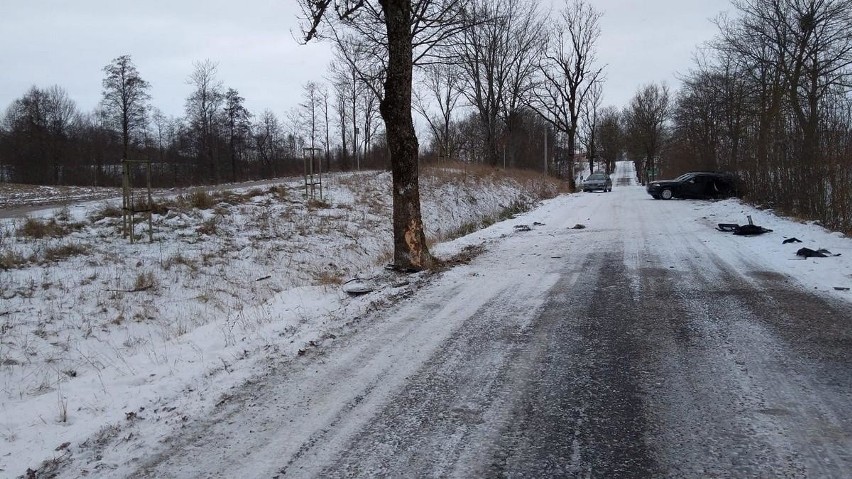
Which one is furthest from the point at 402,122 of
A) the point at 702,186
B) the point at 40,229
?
the point at 702,186

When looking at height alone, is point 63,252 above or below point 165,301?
above

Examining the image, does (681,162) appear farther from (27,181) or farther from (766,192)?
(27,181)

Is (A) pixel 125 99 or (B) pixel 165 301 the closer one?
(B) pixel 165 301

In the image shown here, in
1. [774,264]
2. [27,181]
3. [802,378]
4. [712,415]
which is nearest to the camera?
[712,415]

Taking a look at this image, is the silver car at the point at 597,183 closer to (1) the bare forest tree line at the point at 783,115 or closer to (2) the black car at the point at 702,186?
(1) the bare forest tree line at the point at 783,115

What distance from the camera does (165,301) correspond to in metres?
9.94

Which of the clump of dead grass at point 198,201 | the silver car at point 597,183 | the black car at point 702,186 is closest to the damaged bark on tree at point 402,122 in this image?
the clump of dead grass at point 198,201

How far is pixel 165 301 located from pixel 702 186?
81.0 ft

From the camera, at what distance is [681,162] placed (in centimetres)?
4444

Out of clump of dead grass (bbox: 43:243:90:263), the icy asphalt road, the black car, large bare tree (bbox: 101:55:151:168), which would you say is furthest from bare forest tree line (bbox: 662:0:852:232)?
large bare tree (bbox: 101:55:151:168)

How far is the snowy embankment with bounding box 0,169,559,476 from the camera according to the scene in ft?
13.5

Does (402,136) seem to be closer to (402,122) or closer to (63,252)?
(402,122)

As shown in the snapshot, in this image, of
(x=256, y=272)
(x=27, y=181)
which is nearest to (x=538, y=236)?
(x=256, y=272)

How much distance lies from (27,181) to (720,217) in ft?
180
